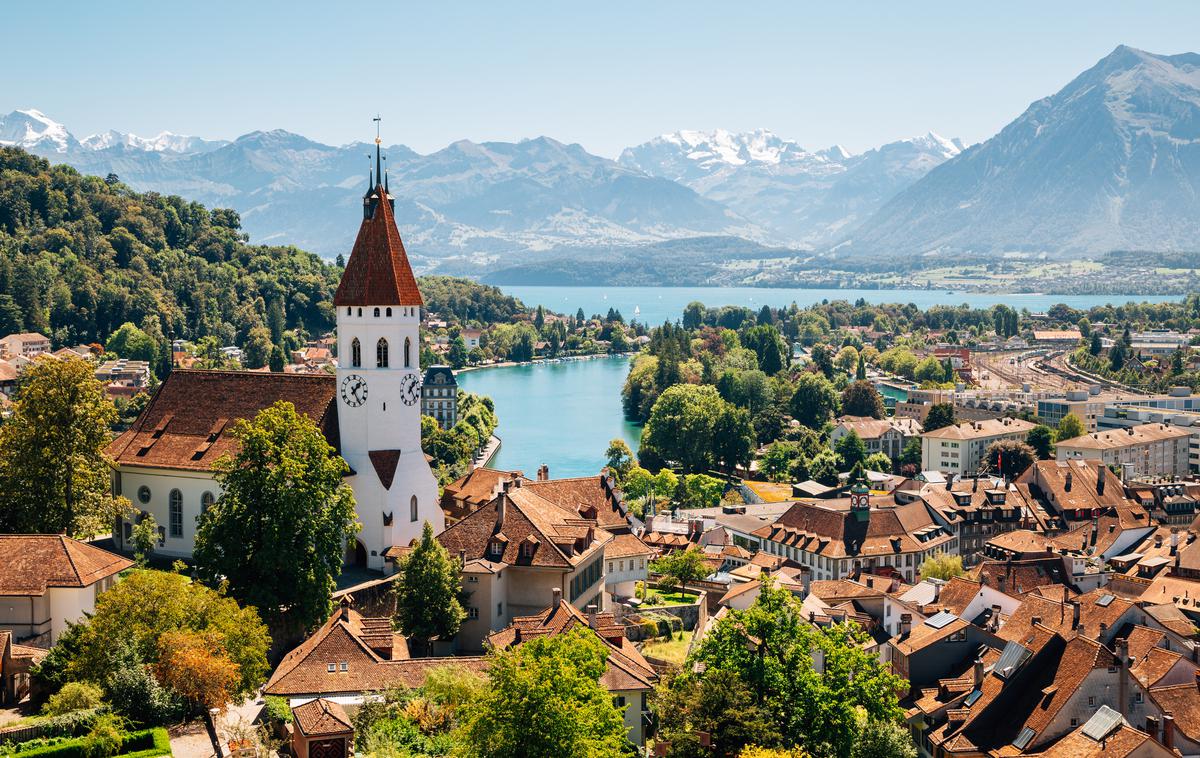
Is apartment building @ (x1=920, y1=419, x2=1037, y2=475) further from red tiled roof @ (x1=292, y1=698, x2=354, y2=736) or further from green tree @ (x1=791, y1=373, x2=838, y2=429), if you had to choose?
red tiled roof @ (x1=292, y1=698, x2=354, y2=736)

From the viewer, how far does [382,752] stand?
961 inches

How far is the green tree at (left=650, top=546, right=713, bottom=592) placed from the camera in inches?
1741

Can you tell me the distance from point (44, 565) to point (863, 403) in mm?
83455

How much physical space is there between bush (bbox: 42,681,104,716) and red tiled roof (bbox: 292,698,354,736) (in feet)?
11.6

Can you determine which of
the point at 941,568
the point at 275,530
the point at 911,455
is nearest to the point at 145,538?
the point at 275,530

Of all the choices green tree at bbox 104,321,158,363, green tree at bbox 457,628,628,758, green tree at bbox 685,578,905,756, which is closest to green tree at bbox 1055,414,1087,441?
green tree at bbox 104,321,158,363

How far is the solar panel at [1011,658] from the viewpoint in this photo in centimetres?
3266

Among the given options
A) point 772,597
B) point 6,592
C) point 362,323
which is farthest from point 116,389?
point 772,597

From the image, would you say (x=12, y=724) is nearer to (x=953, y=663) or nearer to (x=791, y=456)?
(x=953, y=663)

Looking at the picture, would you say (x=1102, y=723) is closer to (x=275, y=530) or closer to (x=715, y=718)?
(x=715, y=718)

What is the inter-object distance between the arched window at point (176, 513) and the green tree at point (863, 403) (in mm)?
74879

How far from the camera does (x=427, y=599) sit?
32062mm

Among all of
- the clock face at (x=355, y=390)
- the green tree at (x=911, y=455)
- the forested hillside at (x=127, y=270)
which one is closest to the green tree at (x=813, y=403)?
the green tree at (x=911, y=455)

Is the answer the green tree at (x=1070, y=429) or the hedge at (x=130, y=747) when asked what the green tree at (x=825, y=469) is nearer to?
the green tree at (x=1070, y=429)
